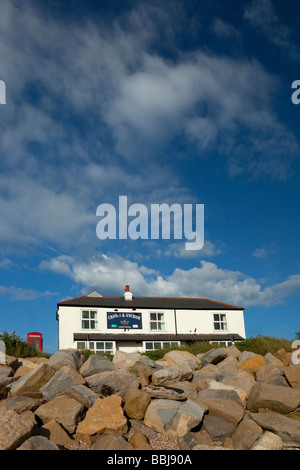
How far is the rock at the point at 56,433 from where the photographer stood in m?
9.60

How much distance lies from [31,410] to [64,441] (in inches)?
70.7

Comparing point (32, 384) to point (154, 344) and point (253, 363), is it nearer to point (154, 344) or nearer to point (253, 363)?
point (253, 363)

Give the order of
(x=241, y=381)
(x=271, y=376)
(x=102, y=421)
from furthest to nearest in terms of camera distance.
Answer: (x=271, y=376)
(x=241, y=381)
(x=102, y=421)

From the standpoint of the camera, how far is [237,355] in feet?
63.0

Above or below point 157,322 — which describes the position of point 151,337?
below

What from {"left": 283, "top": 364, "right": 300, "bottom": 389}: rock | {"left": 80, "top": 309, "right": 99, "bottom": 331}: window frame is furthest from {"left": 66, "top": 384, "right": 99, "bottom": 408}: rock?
{"left": 80, "top": 309, "right": 99, "bottom": 331}: window frame

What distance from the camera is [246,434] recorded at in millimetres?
10109

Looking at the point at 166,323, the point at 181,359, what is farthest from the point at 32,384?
the point at 166,323

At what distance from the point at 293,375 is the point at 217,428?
4917 mm

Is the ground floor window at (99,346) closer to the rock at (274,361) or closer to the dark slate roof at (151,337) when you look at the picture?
the dark slate roof at (151,337)
